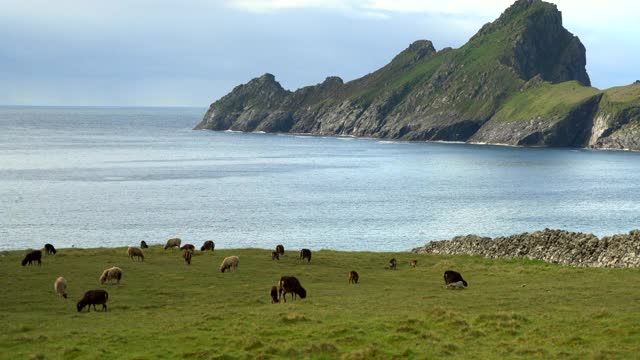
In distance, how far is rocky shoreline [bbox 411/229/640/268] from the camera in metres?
62.8

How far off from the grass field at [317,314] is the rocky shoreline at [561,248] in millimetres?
4678

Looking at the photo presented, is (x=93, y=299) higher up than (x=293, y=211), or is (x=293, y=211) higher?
(x=93, y=299)

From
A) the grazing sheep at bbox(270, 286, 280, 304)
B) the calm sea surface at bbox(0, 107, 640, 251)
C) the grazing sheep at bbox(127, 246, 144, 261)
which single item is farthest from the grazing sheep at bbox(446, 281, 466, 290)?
the calm sea surface at bbox(0, 107, 640, 251)

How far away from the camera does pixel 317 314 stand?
1505 inches

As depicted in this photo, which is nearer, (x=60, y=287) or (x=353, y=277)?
(x=60, y=287)

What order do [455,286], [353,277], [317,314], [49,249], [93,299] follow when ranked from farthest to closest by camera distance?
[49,249] < [353,277] < [455,286] < [93,299] < [317,314]

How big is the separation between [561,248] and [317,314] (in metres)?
36.7

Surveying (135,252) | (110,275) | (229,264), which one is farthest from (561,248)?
(110,275)

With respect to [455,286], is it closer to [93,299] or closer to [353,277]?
[353,277]

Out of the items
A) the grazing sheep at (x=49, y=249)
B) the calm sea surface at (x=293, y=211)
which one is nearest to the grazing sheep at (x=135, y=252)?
the grazing sheep at (x=49, y=249)

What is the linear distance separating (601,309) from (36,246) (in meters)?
77.8

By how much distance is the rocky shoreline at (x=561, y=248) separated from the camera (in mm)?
62844

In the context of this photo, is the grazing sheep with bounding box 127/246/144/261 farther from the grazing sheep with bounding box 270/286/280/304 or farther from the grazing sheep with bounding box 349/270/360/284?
the grazing sheep with bounding box 270/286/280/304

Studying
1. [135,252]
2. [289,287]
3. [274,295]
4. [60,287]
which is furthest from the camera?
[135,252]
